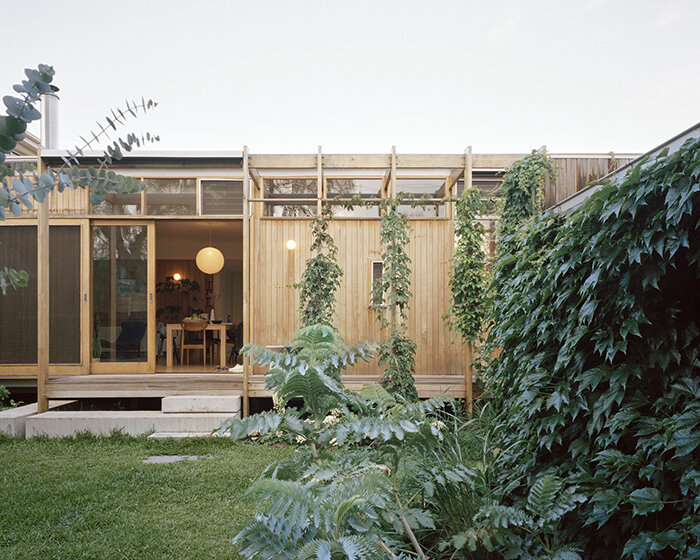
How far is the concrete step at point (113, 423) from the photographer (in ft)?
18.5

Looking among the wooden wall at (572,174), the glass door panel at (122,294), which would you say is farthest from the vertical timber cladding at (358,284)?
the wooden wall at (572,174)

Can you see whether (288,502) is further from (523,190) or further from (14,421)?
(14,421)

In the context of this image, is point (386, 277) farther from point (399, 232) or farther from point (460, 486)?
point (460, 486)

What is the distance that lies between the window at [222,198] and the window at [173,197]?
0.19m

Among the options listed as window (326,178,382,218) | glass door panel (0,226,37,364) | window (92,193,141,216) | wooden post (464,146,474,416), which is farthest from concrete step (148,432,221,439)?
window (326,178,382,218)

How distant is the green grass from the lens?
2775mm

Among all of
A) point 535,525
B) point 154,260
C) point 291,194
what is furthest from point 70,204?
point 535,525

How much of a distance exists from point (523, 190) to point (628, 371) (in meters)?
3.09

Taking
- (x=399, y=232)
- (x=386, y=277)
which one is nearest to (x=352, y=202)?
(x=399, y=232)

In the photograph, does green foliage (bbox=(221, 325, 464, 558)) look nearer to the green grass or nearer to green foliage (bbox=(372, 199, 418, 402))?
the green grass

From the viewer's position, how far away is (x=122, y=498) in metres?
3.54

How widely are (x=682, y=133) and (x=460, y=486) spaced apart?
202 cm

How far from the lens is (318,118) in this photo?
1168 centimetres

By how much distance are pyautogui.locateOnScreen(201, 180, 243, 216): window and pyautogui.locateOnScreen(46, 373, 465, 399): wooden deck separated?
2.70m
